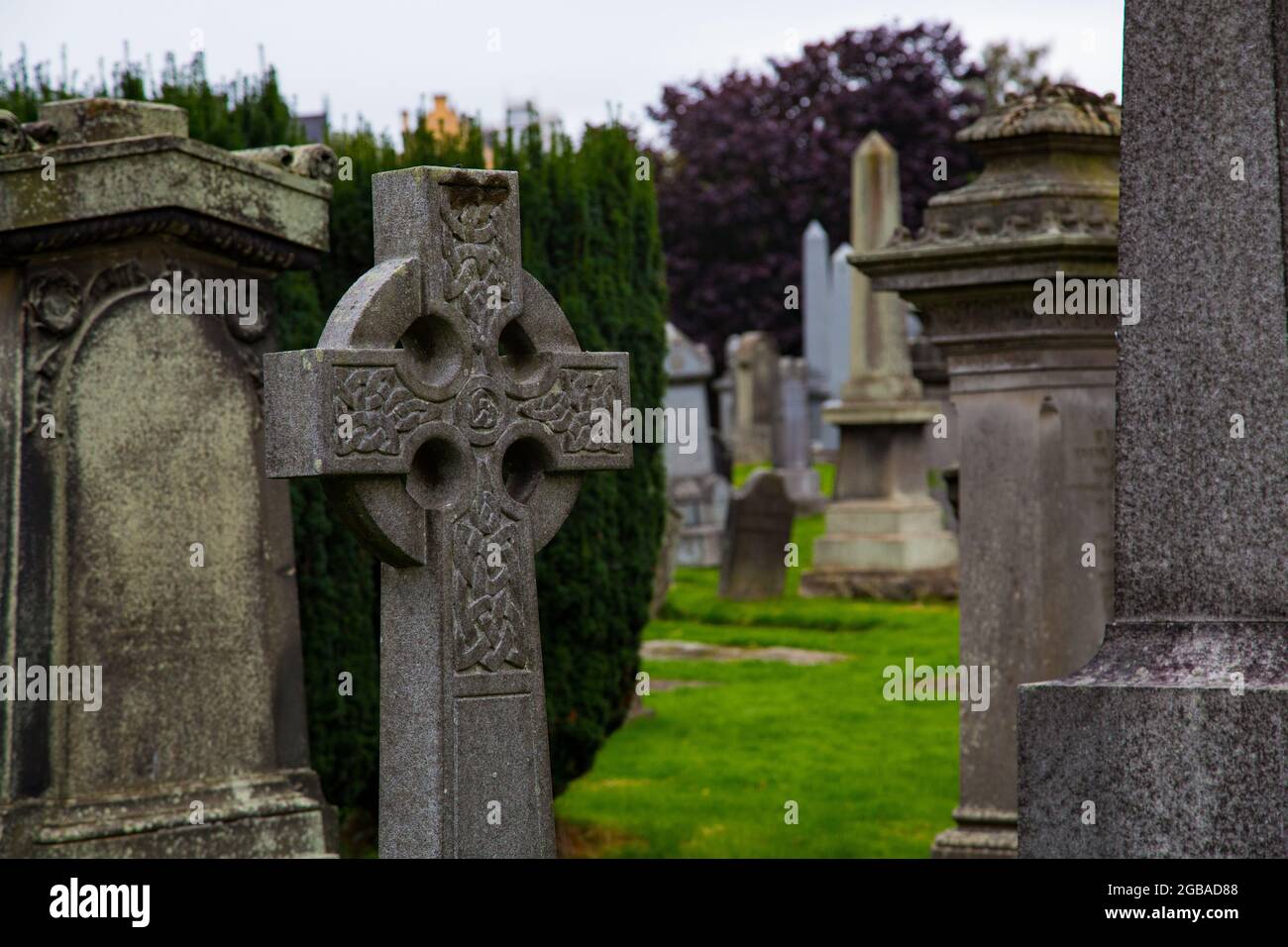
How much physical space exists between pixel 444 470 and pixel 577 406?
445mm

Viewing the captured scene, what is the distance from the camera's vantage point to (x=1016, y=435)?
8047 mm

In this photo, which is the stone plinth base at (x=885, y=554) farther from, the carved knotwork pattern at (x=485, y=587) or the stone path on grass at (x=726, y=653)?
the carved knotwork pattern at (x=485, y=587)

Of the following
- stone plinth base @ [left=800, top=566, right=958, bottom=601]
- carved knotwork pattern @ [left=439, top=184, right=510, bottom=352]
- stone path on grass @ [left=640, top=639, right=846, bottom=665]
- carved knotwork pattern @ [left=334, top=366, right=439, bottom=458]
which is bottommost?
stone path on grass @ [left=640, top=639, right=846, bottom=665]

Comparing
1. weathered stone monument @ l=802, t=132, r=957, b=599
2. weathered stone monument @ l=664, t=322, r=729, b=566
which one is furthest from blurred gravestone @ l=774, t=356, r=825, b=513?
weathered stone monument @ l=802, t=132, r=957, b=599

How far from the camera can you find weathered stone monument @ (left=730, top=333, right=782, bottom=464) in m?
30.9

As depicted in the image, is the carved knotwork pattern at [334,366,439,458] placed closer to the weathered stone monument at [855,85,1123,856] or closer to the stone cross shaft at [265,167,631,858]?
the stone cross shaft at [265,167,631,858]

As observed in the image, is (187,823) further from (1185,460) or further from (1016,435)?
(1016,435)

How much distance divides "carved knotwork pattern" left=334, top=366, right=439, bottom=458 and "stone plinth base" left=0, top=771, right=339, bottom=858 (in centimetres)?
211

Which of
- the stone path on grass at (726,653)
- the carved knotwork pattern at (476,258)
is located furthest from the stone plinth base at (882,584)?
the carved knotwork pattern at (476,258)

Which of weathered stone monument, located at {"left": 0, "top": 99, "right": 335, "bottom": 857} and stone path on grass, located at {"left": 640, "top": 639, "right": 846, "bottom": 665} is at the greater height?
weathered stone monument, located at {"left": 0, "top": 99, "right": 335, "bottom": 857}

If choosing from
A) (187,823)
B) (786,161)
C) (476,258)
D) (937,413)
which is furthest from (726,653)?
(786,161)

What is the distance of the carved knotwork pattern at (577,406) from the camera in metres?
5.16

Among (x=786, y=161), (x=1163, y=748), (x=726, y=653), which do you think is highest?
(x=786, y=161)

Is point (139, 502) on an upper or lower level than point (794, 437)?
lower
